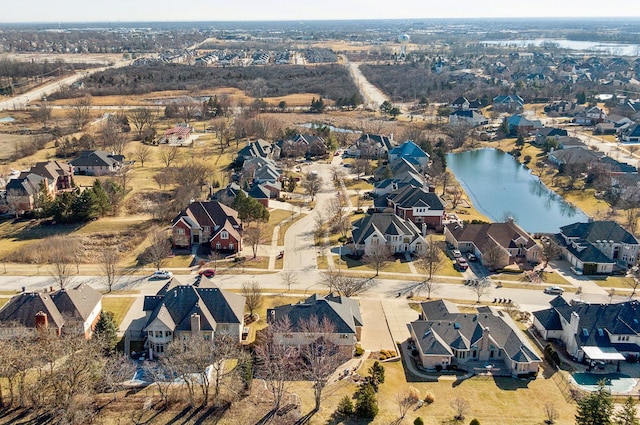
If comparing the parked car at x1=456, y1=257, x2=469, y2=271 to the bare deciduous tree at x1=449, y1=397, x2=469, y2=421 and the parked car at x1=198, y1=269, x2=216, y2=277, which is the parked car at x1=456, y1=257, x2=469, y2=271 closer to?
the bare deciduous tree at x1=449, y1=397, x2=469, y2=421

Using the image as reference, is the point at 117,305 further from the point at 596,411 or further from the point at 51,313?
the point at 596,411

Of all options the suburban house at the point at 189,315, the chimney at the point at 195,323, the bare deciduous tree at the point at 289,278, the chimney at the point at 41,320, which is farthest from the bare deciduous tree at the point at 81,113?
the chimney at the point at 195,323

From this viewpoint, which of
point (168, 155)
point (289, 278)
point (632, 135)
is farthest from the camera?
point (632, 135)

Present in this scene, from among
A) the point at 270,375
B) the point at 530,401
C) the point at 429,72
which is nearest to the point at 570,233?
the point at 530,401

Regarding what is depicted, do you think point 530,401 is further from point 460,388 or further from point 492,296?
point 492,296

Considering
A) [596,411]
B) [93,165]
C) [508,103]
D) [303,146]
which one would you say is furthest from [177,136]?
[596,411]

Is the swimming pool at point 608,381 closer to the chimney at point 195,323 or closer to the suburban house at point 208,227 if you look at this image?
the chimney at point 195,323

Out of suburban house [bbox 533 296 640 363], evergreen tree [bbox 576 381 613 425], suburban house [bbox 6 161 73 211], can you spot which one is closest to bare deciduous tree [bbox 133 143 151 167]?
suburban house [bbox 6 161 73 211]
